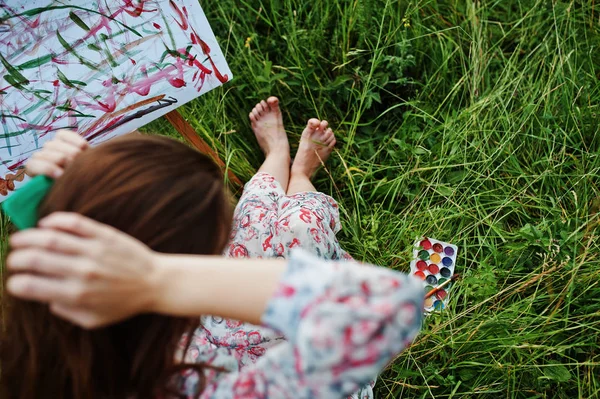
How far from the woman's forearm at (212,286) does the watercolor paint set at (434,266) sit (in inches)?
32.9

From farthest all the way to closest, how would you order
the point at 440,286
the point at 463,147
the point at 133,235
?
the point at 463,147
the point at 440,286
the point at 133,235

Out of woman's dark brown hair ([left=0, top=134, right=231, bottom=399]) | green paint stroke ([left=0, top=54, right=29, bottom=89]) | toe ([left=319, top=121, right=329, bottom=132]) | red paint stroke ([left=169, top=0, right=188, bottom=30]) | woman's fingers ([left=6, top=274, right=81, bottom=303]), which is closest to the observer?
woman's fingers ([left=6, top=274, right=81, bottom=303])

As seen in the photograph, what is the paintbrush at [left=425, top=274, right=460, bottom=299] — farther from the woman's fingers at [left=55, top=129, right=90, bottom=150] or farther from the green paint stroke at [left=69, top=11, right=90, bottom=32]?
the green paint stroke at [left=69, top=11, right=90, bottom=32]

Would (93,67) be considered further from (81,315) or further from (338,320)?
(338,320)

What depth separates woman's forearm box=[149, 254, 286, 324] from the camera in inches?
21.3

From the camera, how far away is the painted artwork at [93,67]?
1.06m

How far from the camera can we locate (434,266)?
4.44 feet

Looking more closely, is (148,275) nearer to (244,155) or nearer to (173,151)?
(173,151)

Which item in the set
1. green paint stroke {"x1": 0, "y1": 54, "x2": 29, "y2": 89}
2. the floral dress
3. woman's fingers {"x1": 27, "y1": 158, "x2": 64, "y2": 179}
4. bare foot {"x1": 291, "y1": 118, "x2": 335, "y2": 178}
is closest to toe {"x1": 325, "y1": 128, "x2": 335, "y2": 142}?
bare foot {"x1": 291, "y1": 118, "x2": 335, "y2": 178}

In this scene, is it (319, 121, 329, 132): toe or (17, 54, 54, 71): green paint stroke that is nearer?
(17, 54, 54, 71): green paint stroke

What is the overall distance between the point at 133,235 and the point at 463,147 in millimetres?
1094

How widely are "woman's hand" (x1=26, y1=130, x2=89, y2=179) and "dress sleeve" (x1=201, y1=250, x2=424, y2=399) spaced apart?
37 centimetres

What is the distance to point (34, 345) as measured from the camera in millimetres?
650

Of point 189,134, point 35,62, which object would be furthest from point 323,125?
point 35,62
